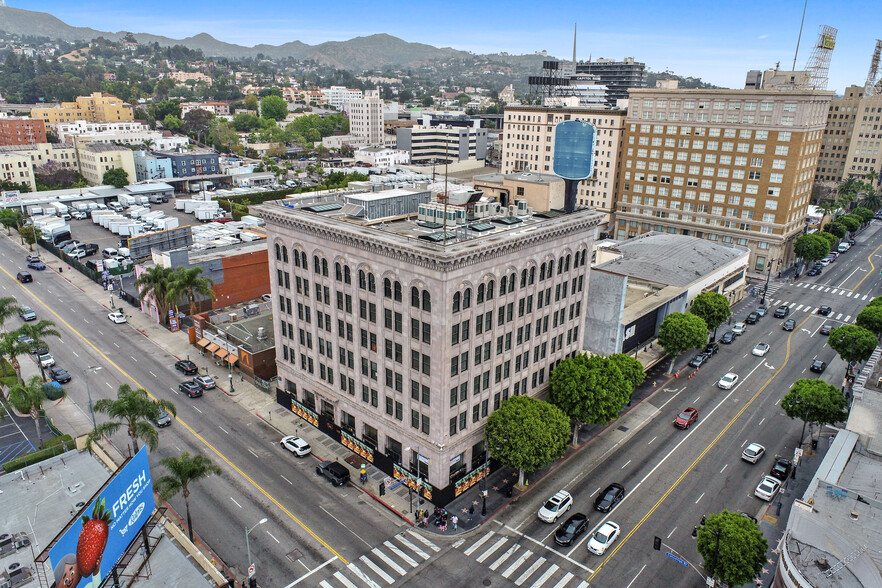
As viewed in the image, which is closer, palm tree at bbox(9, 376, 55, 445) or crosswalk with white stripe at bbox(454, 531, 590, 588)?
crosswalk with white stripe at bbox(454, 531, 590, 588)

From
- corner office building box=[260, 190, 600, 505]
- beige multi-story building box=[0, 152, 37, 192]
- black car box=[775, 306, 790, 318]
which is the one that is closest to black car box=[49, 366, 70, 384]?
corner office building box=[260, 190, 600, 505]

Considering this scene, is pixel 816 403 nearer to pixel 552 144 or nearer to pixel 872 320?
pixel 872 320

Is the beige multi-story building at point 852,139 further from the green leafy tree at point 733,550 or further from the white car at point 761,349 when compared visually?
the green leafy tree at point 733,550

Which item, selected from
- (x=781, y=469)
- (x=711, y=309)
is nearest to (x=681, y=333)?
(x=711, y=309)

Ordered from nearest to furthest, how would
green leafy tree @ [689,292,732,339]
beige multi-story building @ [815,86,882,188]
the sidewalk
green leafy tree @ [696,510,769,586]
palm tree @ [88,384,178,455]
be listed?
1. green leafy tree @ [696,510,769,586]
2. palm tree @ [88,384,178,455]
3. the sidewalk
4. green leafy tree @ [689,292,732,339]
5. beige multi-story building @ [815,86,882,188]

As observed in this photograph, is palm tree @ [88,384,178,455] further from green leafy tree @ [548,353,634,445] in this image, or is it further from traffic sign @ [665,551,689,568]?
traffic sign @ [665,551,689,568]

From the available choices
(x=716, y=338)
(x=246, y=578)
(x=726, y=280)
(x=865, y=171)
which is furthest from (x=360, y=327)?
(x=865, y=171)
